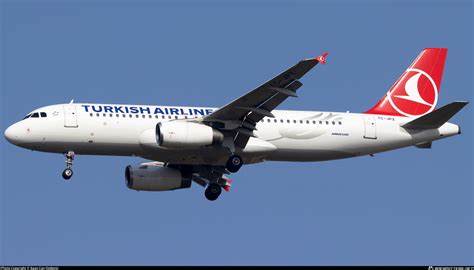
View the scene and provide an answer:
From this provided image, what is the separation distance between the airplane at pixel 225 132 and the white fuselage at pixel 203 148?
5 cm

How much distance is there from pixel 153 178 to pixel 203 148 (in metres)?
5.04

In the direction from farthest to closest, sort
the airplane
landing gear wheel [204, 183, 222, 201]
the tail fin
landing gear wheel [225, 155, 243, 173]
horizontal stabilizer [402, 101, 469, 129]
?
the tail fin
landing gear wheel [204, 183, 222, 201]
horizontal stabilizer [402, 101, 469, 129]
landing gear wheel [225, 155, 243, 173]
the airplane

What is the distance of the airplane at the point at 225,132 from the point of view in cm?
5080

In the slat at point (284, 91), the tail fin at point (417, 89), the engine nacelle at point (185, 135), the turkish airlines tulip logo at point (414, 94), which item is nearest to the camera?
the slat at point (284, 91)

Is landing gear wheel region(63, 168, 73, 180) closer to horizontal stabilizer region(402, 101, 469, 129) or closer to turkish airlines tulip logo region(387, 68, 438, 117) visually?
horizontal stabilizer region(402, 101, 469, 129)

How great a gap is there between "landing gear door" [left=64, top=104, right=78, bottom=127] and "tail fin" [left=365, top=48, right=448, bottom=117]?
1544cm

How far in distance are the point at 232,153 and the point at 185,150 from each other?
2312mm

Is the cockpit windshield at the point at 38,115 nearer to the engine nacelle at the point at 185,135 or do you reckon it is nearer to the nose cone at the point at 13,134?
the nose cone at the point at 13,134

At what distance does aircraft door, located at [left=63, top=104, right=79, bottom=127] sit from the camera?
5109cm

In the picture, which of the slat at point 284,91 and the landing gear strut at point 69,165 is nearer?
the slat at point 284,91

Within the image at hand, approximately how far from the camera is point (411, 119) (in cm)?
5694

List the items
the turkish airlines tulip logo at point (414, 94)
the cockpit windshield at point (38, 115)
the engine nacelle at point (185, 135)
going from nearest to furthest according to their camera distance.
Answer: the engine nacelle at point (185, 135)
the cockpit windshield at point (38, 115)
the turkish airlines tulip logo at point (414, 94)

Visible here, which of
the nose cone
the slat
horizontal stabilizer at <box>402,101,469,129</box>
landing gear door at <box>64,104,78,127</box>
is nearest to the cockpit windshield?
the nose cone

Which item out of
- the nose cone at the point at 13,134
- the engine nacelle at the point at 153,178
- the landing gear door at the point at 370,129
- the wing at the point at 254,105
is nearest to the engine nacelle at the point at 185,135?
the wing at the point at 254,105
